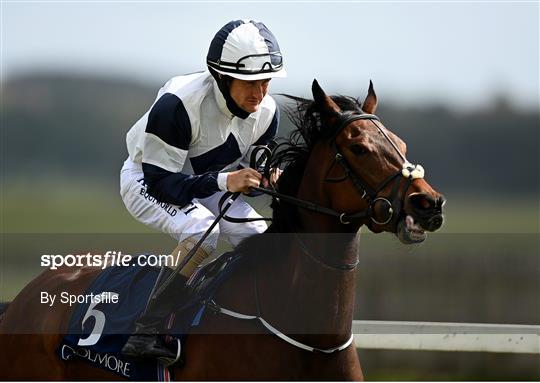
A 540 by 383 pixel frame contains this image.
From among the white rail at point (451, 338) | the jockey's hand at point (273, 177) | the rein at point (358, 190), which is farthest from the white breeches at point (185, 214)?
the white rail at point (451, 338)

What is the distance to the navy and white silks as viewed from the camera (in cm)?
497

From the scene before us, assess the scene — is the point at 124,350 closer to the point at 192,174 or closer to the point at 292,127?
the point at 192,174

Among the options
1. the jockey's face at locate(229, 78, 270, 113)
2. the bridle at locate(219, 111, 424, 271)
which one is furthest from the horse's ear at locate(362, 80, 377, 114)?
the jockey's face at locate(229, 78, 270, 113)

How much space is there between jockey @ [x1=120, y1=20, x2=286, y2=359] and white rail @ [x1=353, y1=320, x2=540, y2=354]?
2659mm

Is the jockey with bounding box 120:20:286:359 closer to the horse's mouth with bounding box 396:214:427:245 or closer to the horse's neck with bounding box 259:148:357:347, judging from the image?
the horse's neck with bounding box 259:148:357:347

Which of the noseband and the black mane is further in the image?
the black mane

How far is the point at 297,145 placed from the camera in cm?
498

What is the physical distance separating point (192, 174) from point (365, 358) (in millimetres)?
3227

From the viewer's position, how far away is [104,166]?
33.1ft

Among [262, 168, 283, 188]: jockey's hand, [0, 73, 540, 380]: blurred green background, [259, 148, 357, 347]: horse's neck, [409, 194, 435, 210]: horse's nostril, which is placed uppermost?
[409, 194, 435, 210]: horse's nostril

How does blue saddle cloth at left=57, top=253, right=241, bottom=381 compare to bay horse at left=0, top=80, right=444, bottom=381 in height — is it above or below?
below

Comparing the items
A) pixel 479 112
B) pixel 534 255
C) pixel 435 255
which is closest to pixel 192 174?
pixel 435 255

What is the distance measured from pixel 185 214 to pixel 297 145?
69 cm

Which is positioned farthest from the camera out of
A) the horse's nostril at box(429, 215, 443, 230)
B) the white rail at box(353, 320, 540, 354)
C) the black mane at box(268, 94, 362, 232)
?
the white rail at box(353, 320, 540, 354)
